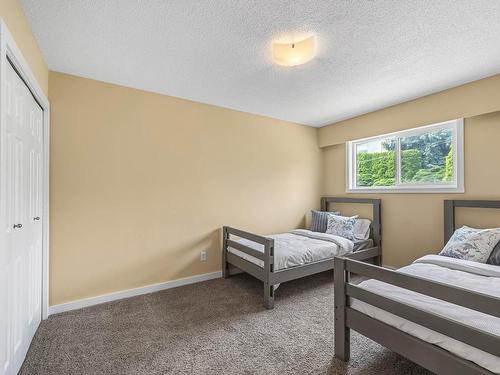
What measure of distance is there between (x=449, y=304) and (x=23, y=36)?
3119mm

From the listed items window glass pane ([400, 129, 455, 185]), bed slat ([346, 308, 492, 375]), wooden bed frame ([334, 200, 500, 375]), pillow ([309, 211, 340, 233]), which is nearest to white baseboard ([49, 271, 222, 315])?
pillow ([309, 211, 340, 233])

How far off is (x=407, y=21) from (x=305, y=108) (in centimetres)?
175

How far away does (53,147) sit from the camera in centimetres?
234

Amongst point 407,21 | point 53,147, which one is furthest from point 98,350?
point 407,21

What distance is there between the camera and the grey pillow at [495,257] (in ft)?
6.98

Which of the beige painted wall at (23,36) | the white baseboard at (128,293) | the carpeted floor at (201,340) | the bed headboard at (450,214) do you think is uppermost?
the beige painted wall at (23,36)

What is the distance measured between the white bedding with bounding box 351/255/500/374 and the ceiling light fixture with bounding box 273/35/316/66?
177 cm

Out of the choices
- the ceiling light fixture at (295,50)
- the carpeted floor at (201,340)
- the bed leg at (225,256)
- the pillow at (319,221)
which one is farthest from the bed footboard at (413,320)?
the pillow at (319,221)

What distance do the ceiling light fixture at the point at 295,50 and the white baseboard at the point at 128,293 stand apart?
2.63m

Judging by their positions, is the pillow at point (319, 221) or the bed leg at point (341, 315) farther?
the pillow at point (319, 221)

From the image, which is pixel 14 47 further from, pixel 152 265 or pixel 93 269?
pixel 152 265

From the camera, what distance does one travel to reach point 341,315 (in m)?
1.69

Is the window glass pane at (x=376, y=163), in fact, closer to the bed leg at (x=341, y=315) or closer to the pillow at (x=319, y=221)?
the pillow at (x=319, y=221)

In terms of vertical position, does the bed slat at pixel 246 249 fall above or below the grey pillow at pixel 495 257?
below
